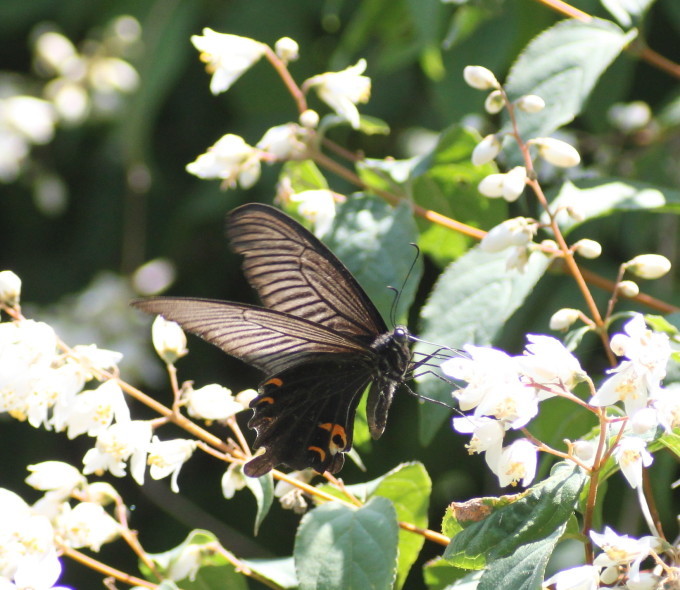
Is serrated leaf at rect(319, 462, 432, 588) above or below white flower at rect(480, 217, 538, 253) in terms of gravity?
below

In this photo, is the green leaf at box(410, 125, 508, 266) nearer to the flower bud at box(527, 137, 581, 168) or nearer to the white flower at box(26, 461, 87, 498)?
the flower bud at box(527, 137, 581, 168)

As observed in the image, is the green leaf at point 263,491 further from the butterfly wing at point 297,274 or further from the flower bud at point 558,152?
the flower bud at point 558,152

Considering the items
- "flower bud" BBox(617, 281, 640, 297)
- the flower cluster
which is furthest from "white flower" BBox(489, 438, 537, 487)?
"flower bud" BBox(617, 281, 640, 297)

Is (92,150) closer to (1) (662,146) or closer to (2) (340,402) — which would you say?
(1) (662,146)

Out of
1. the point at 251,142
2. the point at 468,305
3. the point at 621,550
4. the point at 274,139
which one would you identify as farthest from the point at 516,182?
the point at 251,142

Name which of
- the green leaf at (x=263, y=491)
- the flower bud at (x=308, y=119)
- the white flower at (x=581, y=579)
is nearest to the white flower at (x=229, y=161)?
the flower bud at (x=308, y=119)

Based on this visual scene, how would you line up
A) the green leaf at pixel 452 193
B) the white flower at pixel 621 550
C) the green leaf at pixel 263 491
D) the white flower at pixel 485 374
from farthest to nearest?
the green leaf at pixel 452 193
the green leaf at pixel 263 491
the white flower at pixel 485 374
the white flower at pixel 621 550
